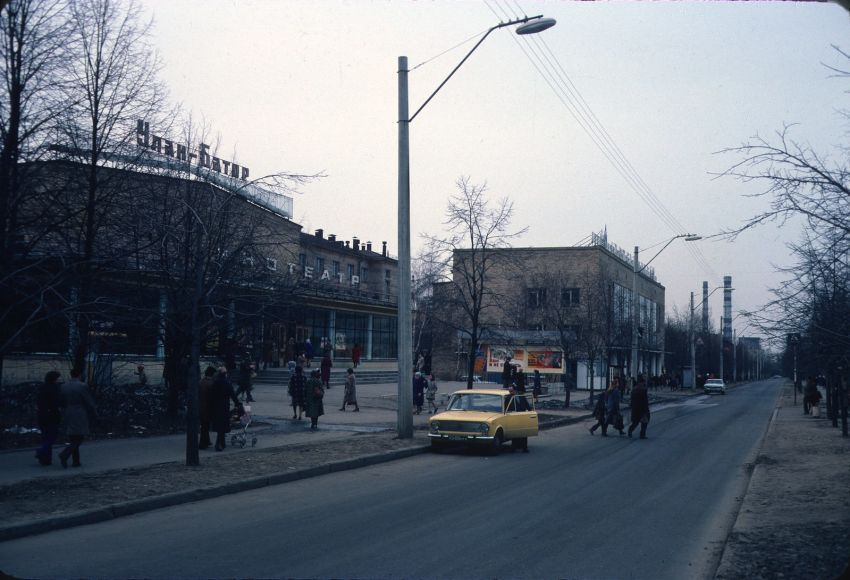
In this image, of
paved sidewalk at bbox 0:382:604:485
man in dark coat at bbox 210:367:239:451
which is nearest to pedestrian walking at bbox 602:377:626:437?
paved sidewalk at bbox 0:382:604:485

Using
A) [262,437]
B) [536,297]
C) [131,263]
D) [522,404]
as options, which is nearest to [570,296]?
[536,297]

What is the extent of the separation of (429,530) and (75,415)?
24.2ft

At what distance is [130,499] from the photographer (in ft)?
34.4

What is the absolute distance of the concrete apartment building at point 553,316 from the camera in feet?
125

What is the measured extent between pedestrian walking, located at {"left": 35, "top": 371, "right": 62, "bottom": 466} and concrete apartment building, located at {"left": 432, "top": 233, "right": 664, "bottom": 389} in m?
Result: 15.7

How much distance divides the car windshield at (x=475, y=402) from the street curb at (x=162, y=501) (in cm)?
426

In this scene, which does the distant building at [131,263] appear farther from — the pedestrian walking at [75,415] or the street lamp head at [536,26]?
the street lamp head at [536,26]

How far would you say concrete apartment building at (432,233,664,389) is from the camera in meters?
38.2

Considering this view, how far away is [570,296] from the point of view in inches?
Answer: 1761

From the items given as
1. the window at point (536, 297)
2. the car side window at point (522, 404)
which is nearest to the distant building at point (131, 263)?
the car side window at point (522, 404)

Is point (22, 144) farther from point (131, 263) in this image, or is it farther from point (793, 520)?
point (793, 520)

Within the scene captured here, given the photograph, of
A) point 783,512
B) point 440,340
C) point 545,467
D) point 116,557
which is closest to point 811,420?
point 545,467

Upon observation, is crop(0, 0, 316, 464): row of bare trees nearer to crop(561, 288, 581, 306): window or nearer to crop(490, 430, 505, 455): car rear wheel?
crop(490, 430, 505, 455): car rear wheel

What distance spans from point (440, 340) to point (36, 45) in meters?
54.9
